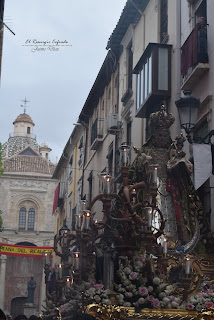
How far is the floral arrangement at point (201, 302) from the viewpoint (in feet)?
32.8

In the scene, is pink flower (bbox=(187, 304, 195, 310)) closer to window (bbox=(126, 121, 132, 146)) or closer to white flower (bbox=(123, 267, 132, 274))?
white flower (bbox=(123, 267, 132, 274))

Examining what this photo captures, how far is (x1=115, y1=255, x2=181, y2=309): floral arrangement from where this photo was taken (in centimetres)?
999

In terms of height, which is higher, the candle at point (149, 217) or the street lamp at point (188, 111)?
the street lamp at point (188, 111)

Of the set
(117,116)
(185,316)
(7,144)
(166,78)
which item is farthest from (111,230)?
(7,144)

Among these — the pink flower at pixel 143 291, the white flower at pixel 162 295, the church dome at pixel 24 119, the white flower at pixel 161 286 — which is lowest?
the white flower at pixel 162 295

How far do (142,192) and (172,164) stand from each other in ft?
2.64

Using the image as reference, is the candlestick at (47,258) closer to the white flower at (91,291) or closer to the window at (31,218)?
the white flower at (91,291)

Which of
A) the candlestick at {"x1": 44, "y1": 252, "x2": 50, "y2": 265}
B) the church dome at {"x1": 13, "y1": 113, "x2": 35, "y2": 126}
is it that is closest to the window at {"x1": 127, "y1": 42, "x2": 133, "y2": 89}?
the candlestick at {"x1": 44, "y1": 252, "x2": 50, "y2": 265}

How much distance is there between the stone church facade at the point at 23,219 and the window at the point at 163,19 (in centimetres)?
3884

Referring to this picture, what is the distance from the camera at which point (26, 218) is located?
189ft

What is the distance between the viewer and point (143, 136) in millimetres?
18984

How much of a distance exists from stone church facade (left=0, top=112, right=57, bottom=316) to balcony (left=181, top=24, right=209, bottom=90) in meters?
41.6

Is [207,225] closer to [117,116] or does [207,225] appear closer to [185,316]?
[185,316]

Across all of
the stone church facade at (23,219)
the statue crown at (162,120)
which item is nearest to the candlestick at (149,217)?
the statue crown at (162,120)
